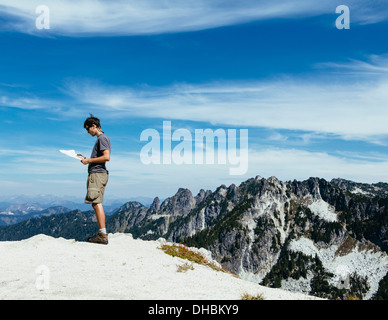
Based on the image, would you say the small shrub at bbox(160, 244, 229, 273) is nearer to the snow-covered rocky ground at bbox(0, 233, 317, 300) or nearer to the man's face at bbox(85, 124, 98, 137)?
the snow-covered rocky ground at bbox(0, 233, 317, 300)

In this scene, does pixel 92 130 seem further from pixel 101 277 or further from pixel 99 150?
pixel 101 277

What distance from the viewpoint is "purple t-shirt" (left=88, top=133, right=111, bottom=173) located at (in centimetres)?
1227

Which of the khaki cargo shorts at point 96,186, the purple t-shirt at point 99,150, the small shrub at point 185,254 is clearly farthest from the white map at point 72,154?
the small shrub at point 185,254

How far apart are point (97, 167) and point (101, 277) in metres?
4.82

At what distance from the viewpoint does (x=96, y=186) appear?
40.1 ft

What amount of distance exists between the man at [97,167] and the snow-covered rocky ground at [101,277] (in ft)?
6.20

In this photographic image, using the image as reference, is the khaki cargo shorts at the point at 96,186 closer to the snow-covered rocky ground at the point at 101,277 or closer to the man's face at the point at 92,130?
the man's face at the point at 92,130

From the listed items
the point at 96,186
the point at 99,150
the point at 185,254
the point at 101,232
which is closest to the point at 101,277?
the point at 96,186

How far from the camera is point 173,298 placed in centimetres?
729

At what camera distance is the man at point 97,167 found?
12.0 meters
